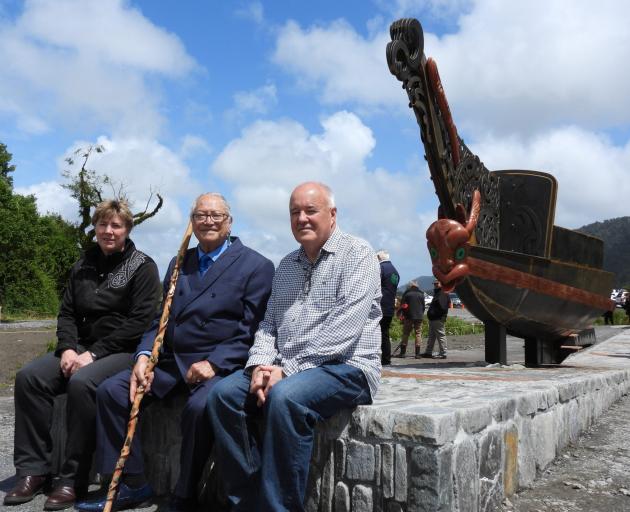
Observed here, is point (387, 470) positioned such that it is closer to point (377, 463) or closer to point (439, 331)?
point (377, 463)

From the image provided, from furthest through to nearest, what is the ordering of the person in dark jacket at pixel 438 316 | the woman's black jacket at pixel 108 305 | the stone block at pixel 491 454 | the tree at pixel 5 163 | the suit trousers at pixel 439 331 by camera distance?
1. the tree at pixel 5 163
2. the suit trousers at pixel 439 331
3. the person in dark jacket at pixel 438 316
4. the woman's black jacket at pixel 108 305
5. the stone block at pixel 491 454

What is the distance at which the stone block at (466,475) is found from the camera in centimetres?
281

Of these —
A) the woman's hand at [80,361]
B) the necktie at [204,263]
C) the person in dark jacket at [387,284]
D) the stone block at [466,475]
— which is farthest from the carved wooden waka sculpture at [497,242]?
the woman's hand at [80,361]

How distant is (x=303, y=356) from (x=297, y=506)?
0.66m

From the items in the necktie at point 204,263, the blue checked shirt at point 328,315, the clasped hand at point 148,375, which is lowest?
the clasped hand at point 148,375

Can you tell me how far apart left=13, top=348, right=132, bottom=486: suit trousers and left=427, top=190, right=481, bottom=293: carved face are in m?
4.31

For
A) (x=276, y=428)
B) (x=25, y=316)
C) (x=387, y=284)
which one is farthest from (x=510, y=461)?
(x=25, y=316)

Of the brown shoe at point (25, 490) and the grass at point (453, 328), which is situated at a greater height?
the grass at point (453, 328)

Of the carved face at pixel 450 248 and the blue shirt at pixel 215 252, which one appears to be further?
the carved face at pixel 450 248

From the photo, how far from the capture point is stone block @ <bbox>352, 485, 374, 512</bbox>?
9.61 feet

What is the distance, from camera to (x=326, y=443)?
3.10 meters

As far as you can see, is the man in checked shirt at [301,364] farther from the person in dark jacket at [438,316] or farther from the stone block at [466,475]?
the person in dark jacket at [438,316]

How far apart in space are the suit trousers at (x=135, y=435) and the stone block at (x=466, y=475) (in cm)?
118

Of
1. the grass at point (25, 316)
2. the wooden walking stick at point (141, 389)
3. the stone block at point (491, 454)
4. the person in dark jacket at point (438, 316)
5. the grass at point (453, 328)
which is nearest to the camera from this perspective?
the stone block at point (491, 454)
